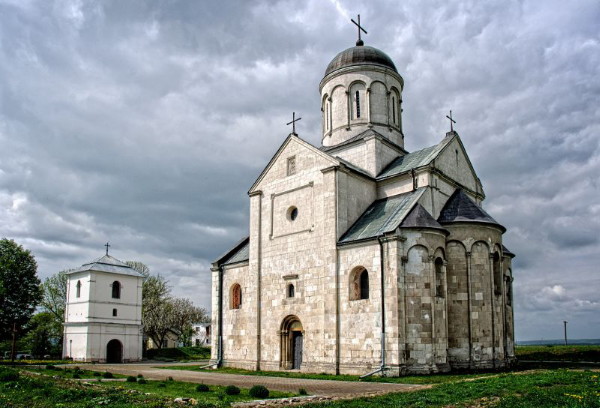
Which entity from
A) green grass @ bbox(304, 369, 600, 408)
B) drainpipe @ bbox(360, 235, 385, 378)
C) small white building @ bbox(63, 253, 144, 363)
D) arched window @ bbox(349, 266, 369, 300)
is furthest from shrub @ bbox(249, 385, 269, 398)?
small white building @ bbox(63, 253, 144, 363)

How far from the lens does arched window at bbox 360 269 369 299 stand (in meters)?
24.9

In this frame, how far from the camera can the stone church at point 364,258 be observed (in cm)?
2359

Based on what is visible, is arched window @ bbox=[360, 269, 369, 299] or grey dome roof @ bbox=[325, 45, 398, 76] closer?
arched window @ bbox=[360, 269, 369, 299]

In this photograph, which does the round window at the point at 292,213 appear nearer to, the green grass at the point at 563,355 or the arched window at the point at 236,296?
the arched window at the point at 236,296

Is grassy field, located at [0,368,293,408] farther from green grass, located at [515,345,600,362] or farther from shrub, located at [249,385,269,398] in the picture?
green grass, located at [515,345,600,362]

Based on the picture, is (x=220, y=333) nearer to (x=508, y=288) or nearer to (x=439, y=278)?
(x=439, y=278)

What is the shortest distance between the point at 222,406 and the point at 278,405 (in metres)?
1.51

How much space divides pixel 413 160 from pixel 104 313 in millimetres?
29429

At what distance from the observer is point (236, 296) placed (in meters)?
32.4

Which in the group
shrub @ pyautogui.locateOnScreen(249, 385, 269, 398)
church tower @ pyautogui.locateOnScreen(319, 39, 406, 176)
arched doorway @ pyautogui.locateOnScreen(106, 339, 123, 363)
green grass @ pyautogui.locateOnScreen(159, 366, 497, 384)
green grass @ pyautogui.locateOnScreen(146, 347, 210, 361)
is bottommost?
green grass @ pyautogui.locateOnScreen(146, 347, 210, 361)

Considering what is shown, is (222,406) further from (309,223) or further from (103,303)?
(103,303)

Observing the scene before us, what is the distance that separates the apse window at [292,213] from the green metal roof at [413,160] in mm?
5116

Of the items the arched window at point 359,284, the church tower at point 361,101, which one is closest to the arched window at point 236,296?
the arched window at point 359,284

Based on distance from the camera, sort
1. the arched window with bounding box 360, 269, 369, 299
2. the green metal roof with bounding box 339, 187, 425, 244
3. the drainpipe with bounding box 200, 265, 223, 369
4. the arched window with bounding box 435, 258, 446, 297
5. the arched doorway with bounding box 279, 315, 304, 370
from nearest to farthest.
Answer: the arched window with bounding box 435, 258, 446, 297, the arched window with bounding box 360, 269, 369, 299, the green metal roof with bounding box 339, 187, 425, 244, the arched doorway with bounding box 279, 315, 304, 370, the drainpipe with bounding box 200, 265, 223, 369
